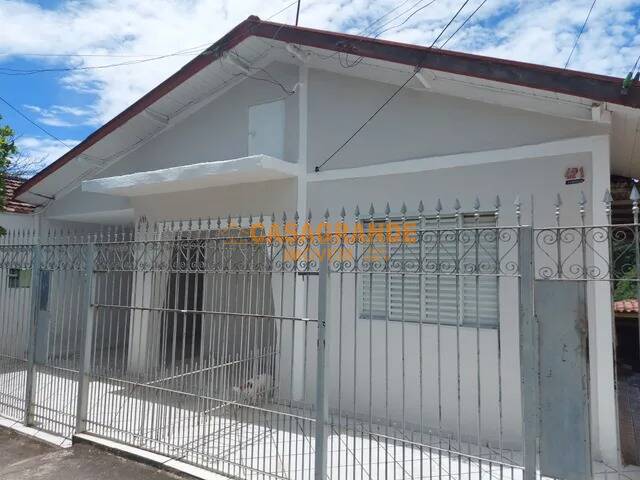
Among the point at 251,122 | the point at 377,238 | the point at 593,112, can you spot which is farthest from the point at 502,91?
the point at 251,122

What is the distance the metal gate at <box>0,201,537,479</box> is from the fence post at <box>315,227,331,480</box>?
0.01m

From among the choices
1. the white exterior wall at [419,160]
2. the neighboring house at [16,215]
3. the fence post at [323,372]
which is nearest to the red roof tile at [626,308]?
the white exterior wall at [419,160]

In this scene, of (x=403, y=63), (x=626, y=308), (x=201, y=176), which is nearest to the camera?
(x=403, y=63)

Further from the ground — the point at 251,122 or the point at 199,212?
the point at 251,122

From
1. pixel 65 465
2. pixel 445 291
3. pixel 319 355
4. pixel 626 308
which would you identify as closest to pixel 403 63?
pixel 445 291

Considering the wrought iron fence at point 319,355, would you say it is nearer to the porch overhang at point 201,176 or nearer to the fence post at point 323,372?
the fence post at point 323,372

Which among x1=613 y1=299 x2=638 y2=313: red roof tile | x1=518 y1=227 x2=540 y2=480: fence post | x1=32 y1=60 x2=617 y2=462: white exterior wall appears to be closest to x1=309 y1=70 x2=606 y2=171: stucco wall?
x1=32 y1=60 x2=617 y2=462: white exterior wall

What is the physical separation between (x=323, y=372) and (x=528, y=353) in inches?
62.3

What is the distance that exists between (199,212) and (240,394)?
385cm

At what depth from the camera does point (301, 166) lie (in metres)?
6.80

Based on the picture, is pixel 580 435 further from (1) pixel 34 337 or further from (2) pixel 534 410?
(1) pixel 34 337

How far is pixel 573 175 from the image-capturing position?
485 cm

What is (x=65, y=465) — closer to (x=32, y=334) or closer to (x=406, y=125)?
(x=32, y=334)

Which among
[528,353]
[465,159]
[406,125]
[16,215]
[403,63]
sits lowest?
[528,353]
